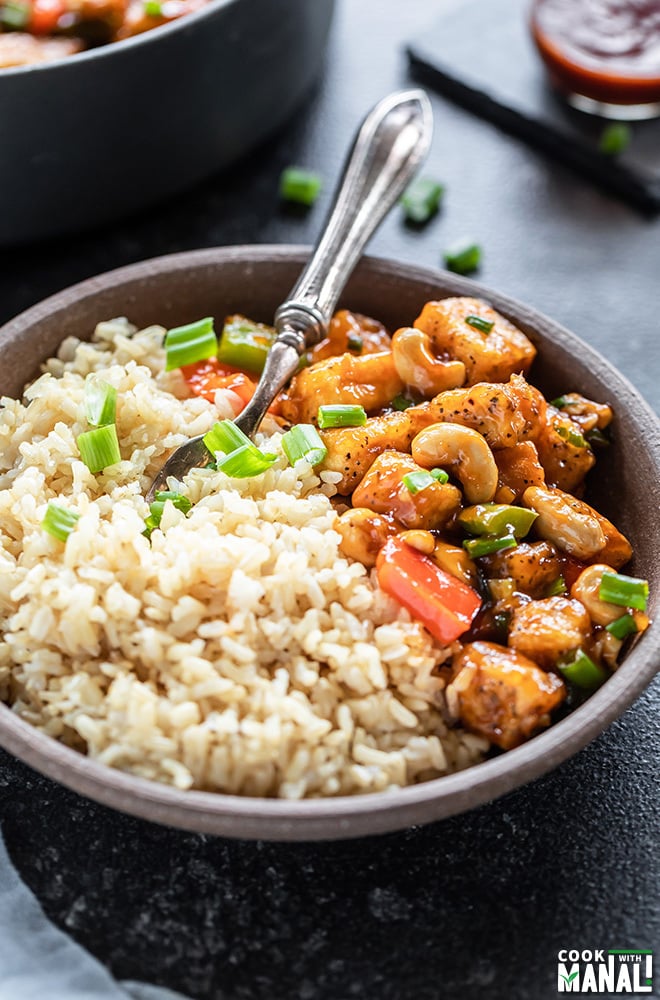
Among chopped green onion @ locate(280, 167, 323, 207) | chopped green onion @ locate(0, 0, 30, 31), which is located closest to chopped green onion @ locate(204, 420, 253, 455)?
chopped green onion @ locate(280, 167, 323, 207)

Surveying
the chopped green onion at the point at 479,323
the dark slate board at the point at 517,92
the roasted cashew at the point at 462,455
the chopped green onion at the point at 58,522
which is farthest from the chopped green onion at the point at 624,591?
the dark slate board at the point at 517,92

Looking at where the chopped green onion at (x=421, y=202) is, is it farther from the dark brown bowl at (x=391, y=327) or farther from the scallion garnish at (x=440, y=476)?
the scallion garnish at (x=440, y=476)

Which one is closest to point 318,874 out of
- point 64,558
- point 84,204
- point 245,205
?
point 64,558

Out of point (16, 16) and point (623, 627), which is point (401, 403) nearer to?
point (623, 627)

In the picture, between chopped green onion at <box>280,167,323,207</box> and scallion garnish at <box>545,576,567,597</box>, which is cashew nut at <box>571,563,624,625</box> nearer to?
scallion garnish at <box>545,576,567,597</box>

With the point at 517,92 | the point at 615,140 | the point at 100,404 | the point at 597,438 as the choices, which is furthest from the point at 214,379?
the point at 517,92

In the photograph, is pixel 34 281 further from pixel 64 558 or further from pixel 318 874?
pixel 318 874
